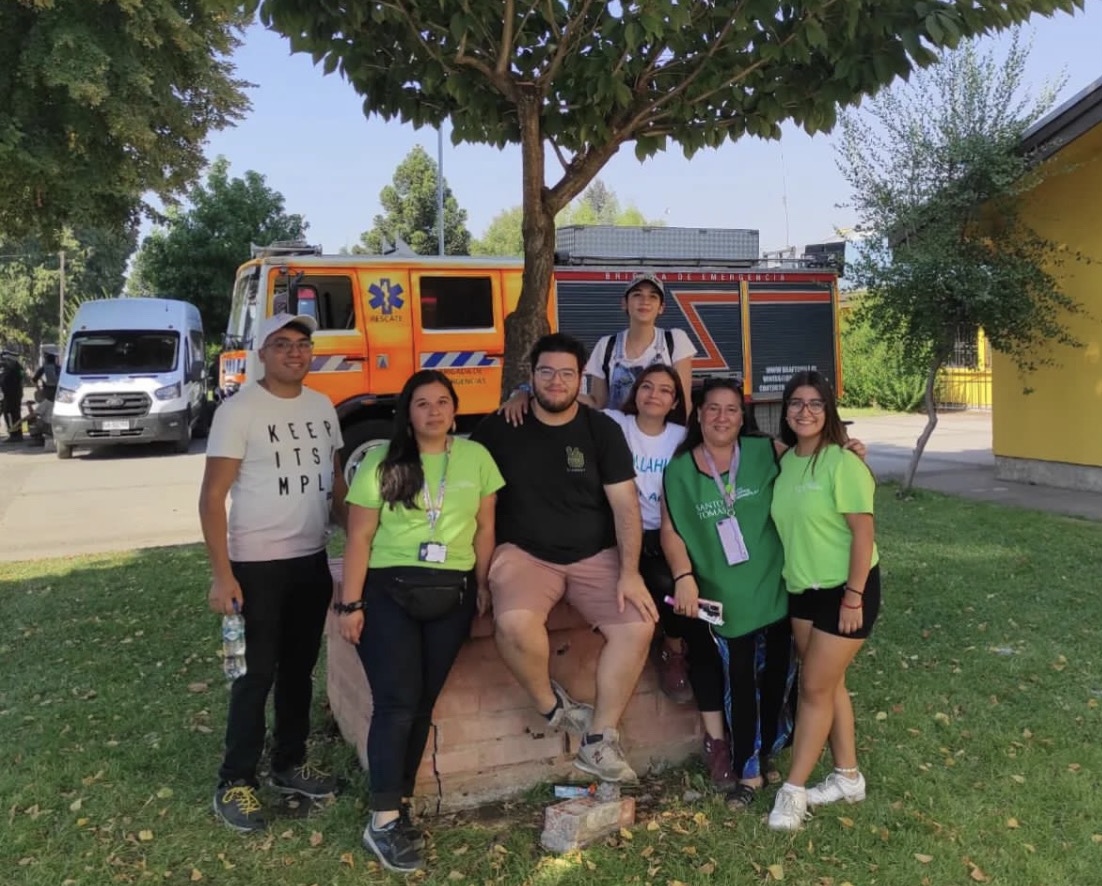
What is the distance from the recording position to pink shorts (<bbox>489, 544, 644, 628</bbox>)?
3258 mm

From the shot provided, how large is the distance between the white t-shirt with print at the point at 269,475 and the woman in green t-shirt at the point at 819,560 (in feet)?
5.51

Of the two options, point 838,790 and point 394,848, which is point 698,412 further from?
point 394,848

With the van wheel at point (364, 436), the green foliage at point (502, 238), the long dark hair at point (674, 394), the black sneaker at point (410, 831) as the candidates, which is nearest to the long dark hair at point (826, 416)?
the long dark hair at point (674, 394)

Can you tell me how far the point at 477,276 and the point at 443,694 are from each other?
8.16m

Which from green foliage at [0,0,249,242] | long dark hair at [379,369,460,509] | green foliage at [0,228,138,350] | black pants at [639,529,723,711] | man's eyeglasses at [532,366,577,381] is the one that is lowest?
black pants at [639,529,723,711]

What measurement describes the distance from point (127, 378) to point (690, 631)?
586 inches

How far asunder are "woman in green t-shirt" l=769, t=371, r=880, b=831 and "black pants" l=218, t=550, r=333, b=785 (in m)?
1.72

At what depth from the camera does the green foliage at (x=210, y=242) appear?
25484mm

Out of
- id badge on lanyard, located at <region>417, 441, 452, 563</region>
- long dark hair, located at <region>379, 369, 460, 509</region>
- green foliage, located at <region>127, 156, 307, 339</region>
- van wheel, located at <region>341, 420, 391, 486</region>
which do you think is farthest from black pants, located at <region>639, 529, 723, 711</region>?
green foliage, located at <region>127, 156, 307, 339</region>

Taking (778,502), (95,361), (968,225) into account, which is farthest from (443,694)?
(95,361)

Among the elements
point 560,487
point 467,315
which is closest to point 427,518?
point 560,487

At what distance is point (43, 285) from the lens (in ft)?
155

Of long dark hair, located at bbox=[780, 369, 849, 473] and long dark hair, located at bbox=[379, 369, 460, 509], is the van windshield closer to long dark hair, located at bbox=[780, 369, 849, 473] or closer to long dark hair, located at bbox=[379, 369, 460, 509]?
long dark hair, located at bbox=[379, 369, 460, 509]

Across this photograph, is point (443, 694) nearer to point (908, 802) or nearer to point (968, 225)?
point (908, 802)
